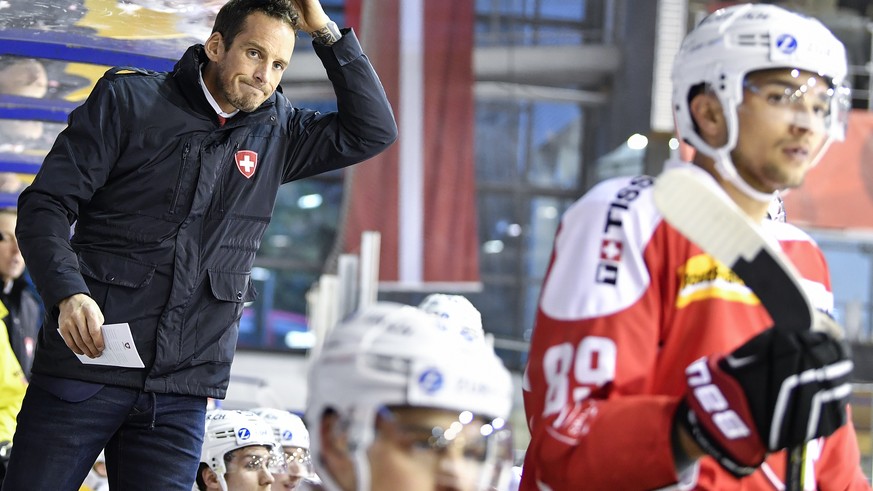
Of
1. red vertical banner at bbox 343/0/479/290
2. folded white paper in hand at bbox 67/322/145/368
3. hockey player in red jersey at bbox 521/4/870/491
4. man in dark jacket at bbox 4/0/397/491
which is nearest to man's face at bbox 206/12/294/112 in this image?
man in dark jacket at bbox 4/0/397/491

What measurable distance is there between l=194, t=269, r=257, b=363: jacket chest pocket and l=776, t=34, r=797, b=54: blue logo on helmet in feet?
4.09

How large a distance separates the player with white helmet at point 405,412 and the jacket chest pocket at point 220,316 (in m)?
0.97

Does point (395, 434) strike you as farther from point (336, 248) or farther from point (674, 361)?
point (336, 248)

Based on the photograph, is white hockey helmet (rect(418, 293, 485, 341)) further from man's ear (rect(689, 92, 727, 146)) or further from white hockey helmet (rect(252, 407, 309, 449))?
man's ear (rect(689, 92, 727, 146))

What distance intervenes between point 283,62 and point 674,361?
122 centimetres

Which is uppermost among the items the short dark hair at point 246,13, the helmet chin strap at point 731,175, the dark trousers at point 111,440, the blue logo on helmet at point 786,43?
the blue logo on helmet at point 786,43

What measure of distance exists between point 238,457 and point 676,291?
2.34 meters

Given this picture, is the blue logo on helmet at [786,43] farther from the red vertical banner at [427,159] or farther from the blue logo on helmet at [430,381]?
the red vertical banner at [427,159]

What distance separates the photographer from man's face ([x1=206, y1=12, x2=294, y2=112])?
246 cm

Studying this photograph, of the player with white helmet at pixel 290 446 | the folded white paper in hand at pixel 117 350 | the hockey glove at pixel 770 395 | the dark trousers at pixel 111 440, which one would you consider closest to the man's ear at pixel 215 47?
the folded white paper in hand at pixel 117 350

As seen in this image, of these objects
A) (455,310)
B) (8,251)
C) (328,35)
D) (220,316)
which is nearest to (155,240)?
(220,316)

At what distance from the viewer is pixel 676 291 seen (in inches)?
61.7

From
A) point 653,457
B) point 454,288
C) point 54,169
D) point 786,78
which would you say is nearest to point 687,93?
point 786,78

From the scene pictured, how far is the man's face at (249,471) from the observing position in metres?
3.66
